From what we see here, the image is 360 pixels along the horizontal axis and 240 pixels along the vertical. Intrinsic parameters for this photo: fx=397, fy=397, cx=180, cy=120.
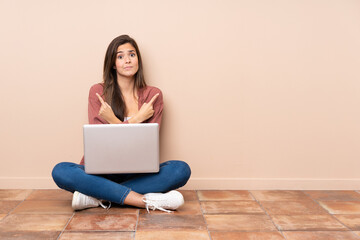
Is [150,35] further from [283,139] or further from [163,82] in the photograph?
[283,139]

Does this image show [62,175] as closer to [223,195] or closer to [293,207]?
[223,195]

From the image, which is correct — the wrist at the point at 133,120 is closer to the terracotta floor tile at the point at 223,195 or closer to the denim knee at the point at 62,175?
the denim knee at the point at 62,175

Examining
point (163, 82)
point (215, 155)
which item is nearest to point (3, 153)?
point (163, 82)

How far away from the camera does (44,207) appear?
234 centimetres

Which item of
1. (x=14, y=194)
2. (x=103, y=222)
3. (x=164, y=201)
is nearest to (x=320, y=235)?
(x=164, y=201)

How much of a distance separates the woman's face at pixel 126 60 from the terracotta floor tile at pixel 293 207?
1190mm

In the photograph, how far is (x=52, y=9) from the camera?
269cm

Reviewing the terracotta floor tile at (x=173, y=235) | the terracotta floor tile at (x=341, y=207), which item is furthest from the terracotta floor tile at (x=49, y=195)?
the terracotta floor tile at (x=341, y=207)

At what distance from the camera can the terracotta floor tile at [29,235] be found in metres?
1.82

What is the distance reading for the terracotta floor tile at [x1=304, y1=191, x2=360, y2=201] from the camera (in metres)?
2.62

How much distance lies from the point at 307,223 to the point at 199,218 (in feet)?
1.86

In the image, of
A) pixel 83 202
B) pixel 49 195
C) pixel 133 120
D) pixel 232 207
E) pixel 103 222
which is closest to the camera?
pixel 103 222

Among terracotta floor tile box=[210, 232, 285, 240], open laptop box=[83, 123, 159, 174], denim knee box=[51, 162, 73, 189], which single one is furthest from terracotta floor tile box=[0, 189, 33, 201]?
terracotta floor tile box=[210, 232, 285, 240]

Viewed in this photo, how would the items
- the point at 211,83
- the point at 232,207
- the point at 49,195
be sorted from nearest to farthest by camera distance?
the point at 232,207 → the point at 49,195 → the point at 211,83
